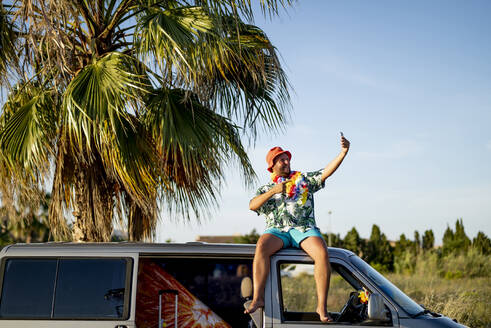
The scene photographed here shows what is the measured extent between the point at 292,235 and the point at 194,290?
1.06 metres

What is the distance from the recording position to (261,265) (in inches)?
170

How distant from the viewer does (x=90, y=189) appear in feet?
23.0

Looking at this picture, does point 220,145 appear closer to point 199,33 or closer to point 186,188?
point 186,188

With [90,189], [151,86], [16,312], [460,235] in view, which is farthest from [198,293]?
[460,235]

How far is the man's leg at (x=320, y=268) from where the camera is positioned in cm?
421

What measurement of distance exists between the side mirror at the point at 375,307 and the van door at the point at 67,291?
6.50 feet

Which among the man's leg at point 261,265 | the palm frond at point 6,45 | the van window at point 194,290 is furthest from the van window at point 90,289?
the palm frond at point 6,45

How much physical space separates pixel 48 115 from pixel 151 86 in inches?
55.5

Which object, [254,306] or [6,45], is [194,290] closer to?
[254,306]

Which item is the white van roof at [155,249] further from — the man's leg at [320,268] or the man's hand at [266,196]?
the man's hand at [266,196]

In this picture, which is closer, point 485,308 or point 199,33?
point 199,33

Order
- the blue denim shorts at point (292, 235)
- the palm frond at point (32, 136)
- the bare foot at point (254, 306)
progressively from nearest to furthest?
the bare foot at point (254, 306), the blue denim shorts at point (292, 235), the palm frond at point (32, 136)

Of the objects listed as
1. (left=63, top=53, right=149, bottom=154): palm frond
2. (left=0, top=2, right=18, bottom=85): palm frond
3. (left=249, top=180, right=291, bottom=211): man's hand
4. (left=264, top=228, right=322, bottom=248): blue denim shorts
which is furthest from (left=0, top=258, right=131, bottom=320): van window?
(left=0, top=2, right=18, bottom=85): palm frond

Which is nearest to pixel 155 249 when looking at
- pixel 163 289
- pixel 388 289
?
pixel 163 289
